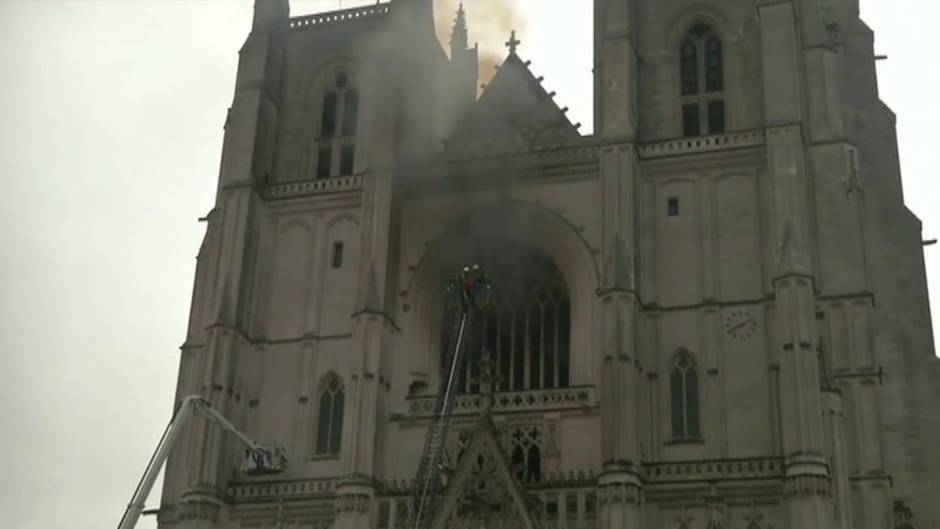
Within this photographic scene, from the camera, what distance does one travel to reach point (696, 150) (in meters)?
36.1

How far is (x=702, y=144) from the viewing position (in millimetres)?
36188

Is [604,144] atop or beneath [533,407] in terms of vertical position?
atop

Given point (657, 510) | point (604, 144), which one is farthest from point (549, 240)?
point (657, 510)

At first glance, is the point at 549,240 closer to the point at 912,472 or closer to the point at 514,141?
the point at 514,141

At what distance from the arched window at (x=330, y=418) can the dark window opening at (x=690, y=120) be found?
1172cm

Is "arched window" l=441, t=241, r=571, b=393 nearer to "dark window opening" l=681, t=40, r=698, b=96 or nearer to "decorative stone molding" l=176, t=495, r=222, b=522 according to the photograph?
"dark window opening" l=681, t=40, r=698, b=96

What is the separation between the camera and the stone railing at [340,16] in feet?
138

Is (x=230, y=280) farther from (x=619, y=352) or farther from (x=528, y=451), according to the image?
(x=619, y=352)

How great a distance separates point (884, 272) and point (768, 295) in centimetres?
658

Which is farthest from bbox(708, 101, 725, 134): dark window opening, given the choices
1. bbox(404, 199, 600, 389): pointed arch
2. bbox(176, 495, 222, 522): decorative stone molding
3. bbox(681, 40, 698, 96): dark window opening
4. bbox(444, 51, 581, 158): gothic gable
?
bbox(176, 495, 222, 522): decorative stone molding

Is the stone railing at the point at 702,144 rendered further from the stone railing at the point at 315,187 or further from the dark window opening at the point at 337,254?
the dark window opening at the point at 337,254

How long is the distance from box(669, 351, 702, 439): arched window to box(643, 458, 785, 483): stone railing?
117cm

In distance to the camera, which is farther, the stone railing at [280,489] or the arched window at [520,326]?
the arched window at [520,326]

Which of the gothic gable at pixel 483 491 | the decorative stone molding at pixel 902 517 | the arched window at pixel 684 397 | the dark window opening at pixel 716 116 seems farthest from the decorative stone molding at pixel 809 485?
the dark window opening at pixel 716 116
